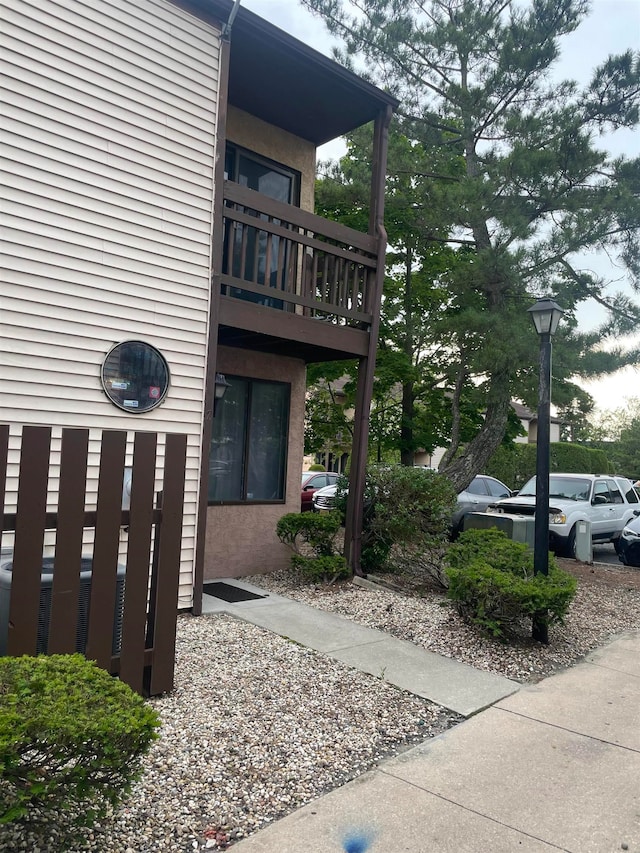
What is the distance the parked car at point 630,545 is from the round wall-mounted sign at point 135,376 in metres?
9.25

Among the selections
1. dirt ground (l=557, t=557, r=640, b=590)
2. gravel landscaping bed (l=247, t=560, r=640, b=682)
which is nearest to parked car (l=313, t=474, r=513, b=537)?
dirt ground (l=557, t=557, r=640, b=590)

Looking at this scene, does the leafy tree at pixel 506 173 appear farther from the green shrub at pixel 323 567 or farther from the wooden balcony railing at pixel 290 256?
the green shrub at pixel 323 567

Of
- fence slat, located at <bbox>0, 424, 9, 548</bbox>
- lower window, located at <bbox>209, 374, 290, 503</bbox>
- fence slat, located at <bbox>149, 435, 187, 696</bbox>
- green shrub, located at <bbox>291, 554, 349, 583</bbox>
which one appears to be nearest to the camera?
fence slat, located at <bbox>0, 424, 9, 548</bbox>

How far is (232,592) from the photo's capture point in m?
7.43

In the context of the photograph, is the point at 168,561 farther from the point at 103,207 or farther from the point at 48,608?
the point at 103,207

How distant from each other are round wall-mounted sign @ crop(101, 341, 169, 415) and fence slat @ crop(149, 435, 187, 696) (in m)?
2.28

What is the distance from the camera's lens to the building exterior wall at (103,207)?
5.48m

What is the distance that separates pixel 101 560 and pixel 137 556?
0.75 ft

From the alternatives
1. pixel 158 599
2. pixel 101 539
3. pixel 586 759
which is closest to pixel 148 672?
pixel 158 599

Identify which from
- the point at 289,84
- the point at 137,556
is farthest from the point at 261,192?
the point at 137,556

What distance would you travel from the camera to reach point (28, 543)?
3367 mm

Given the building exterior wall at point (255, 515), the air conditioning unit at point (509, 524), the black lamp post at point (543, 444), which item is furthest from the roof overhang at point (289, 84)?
the air conditioning unit at point (509, 524)

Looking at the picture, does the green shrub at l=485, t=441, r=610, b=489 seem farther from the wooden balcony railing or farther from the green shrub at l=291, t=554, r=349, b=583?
the green shrub at l=291, t=554, r=349, b=583

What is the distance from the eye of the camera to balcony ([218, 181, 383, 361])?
23.0 ft
